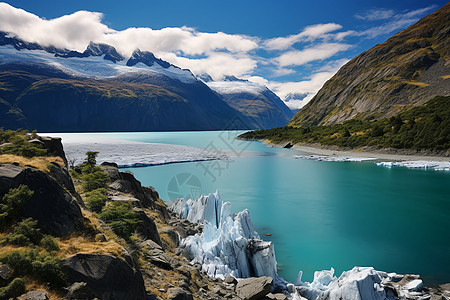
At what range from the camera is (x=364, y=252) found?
21.3m

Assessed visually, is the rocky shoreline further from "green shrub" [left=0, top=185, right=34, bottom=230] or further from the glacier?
"green shrub" [left=0, top=185, right=34, bottom=230]

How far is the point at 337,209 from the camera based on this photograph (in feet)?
113

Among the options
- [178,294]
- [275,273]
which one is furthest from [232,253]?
[178,294]

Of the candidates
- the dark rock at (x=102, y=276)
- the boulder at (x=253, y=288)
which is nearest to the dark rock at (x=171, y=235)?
the boulder at (x=253, y=288)

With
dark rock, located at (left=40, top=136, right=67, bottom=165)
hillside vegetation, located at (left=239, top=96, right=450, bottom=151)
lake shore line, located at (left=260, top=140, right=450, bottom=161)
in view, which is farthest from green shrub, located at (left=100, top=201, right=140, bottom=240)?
hillside vegetation, located at (left=239, top=96, right=450, bottom=151)

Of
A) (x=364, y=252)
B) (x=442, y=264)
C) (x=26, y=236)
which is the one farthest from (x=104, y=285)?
(x=442, y=264)

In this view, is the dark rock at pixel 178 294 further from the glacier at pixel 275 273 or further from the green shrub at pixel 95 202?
the green shrub at pixel 95 202

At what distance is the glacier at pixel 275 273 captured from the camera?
13102mm

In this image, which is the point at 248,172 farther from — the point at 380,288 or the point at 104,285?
the point at 104,285

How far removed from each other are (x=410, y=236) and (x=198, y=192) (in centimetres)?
2947

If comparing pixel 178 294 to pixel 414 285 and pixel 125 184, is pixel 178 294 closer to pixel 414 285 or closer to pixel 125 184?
pixel 414 285

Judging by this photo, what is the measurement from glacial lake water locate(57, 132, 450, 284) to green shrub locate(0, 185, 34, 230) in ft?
50.2

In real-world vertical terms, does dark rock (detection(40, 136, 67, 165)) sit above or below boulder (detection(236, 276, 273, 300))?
above

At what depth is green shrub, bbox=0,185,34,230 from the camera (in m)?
8.04
